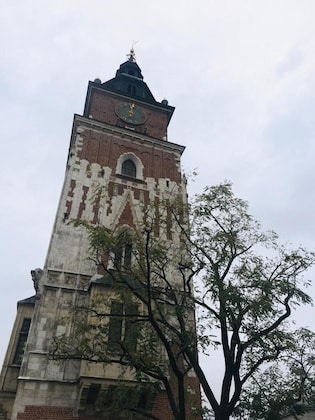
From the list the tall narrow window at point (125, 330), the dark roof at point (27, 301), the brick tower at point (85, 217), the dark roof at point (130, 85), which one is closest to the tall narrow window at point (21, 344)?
the brick tower at point (85, 217)

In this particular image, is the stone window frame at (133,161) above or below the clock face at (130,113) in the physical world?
below

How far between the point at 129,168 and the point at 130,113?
20.3ft

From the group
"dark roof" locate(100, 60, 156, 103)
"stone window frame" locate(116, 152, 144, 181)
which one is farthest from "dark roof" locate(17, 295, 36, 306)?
"dark roof" locate(100, 60, 156, 103)

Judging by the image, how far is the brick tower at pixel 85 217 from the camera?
45.8 feet

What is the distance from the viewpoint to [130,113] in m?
28.2

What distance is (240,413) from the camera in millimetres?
11195

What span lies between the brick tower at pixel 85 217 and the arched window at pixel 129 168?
0.22 feet

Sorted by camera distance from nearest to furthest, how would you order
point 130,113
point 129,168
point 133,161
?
point 129,168 → point 133,161 → point 130,113

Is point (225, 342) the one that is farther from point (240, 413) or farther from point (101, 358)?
point (101, 358)

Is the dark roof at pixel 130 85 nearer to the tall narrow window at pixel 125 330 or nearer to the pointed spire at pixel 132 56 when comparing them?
the pointed spire at pixel 132 56

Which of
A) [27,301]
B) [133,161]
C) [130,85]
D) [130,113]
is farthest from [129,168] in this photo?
[130,85]

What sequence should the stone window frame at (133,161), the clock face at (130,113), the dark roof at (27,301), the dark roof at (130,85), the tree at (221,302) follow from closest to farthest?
1. the tree at (221,302)
2. the dark roof at (27,301)
3. the stone window frame at (133,161)
4. the clock face at (130,113)
5. the dark roof at (130,85)

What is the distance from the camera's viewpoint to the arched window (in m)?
23.5

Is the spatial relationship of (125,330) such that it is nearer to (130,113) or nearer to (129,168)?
(129,168)
